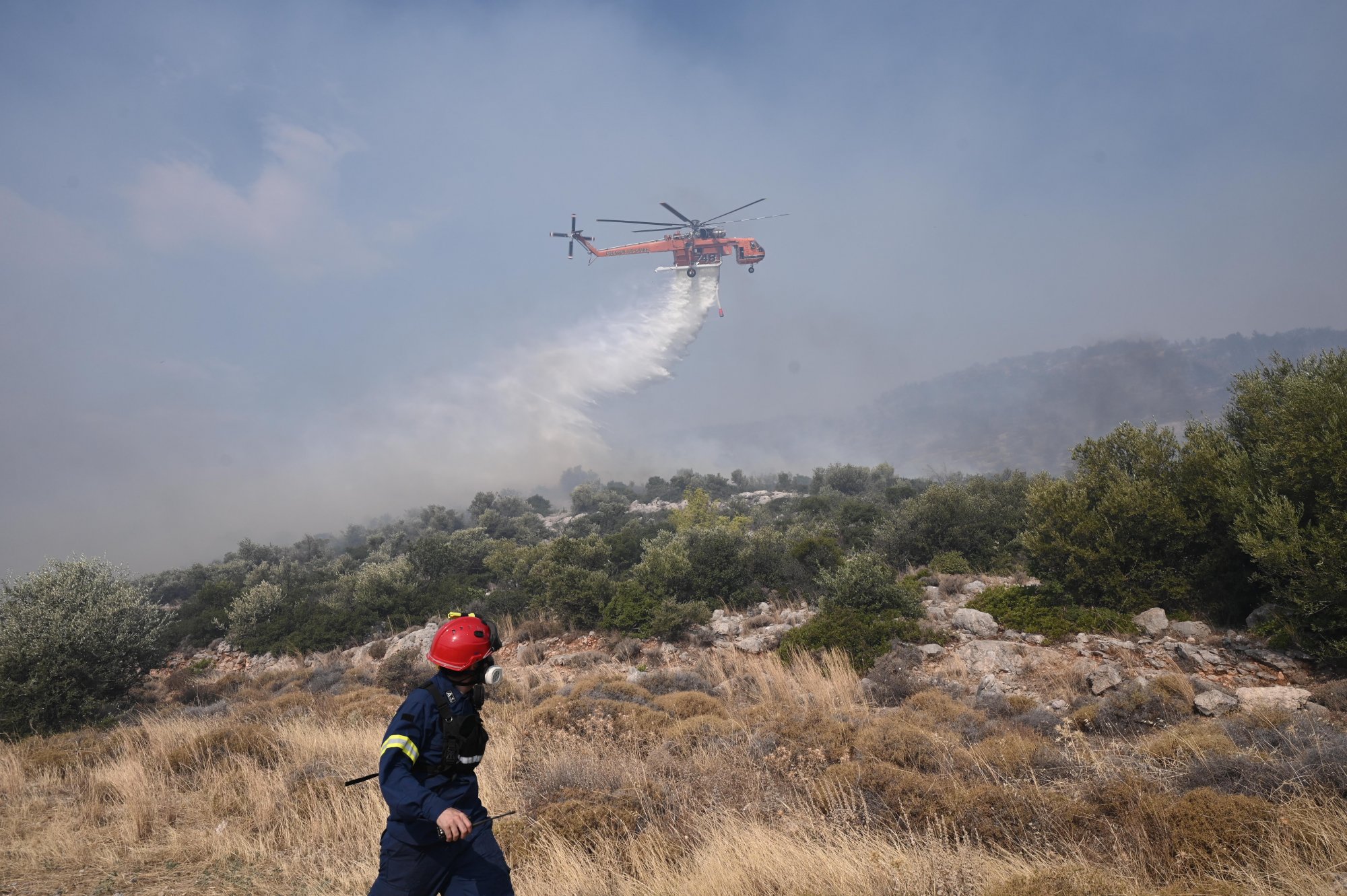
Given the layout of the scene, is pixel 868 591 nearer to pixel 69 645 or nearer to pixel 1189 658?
pixel 1189 658

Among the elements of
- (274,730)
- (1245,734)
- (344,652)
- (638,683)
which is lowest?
(344,652)

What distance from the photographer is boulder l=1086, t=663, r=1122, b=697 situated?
10.5m

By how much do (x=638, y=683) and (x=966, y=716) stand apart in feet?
24.8

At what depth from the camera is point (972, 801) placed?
5.70 meters

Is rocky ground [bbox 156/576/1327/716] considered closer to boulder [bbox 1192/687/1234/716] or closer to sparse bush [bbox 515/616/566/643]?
boulder [bbox 1192/687/1234/716]

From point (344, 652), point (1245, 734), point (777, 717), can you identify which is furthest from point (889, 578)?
point (344, 652)

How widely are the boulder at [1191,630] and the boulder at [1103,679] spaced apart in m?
2.75

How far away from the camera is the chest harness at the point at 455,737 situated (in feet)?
12.3

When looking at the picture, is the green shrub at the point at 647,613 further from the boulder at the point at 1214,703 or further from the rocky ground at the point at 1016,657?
the boulder at the point at 1214,703

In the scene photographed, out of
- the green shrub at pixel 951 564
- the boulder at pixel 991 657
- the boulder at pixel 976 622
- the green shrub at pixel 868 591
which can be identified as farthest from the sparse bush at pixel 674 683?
the green shrub at pixel 951 564

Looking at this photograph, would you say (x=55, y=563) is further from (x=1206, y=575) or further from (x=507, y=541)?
(x=1206, y=575)

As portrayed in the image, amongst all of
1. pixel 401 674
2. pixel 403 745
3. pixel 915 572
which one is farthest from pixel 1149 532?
pixel 401 674

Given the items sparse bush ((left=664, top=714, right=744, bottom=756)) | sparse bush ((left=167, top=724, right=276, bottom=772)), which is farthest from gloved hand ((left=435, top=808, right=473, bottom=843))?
sparse bush ((left=167, top=724, right=276, bottom=772))

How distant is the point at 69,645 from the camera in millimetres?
15391
